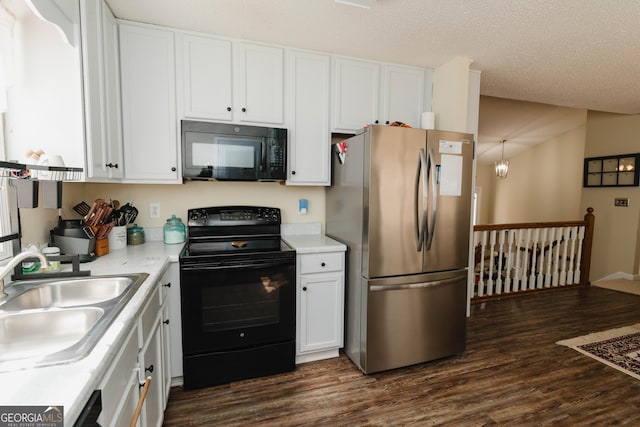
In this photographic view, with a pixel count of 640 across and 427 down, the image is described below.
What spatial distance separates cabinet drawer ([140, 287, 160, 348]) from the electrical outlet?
981 mm

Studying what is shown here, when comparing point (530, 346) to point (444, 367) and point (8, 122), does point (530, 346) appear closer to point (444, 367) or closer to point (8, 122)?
point (444, 367)

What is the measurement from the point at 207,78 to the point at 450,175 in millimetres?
1841

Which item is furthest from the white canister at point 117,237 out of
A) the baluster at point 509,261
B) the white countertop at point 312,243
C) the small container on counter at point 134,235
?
the baluster at point 509,261

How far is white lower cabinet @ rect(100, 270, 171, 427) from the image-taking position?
0.91m

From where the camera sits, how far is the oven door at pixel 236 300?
75.2 inches

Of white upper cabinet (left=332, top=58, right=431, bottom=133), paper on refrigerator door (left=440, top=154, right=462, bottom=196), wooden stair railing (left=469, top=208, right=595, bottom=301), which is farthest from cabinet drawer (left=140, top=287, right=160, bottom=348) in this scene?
wooden stair railing (left=469, top=208, right=595, bottom=301)

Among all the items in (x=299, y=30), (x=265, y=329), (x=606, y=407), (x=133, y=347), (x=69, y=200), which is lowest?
(x=606, y=407)

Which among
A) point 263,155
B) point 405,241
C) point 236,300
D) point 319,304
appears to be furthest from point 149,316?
point 405,241

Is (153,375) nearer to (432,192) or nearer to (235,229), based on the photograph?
(235,229)

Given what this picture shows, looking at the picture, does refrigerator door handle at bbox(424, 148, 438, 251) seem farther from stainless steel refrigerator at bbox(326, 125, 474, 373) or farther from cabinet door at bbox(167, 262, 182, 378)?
cabinet door at bbox(167, 262, 182, 378)

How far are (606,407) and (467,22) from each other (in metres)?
2.54

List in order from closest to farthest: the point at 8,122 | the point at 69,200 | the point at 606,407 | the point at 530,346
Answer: the point at 8,122 < the point at 606,407 < the point at 69,200 < the point at 530,346

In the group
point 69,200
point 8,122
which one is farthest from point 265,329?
point 8,122

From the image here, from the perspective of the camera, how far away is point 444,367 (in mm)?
2305
